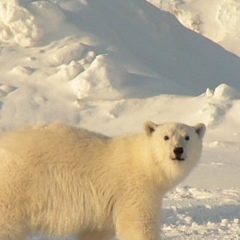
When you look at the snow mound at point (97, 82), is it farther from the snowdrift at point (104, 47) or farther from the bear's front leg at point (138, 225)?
the bear's front leg at point (138, 225)

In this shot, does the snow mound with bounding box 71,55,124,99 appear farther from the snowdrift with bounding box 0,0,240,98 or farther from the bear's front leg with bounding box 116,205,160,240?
the bear's front leg with bounding box 116,205,160,240

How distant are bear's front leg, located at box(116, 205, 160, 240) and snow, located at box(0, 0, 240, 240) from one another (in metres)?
4.20

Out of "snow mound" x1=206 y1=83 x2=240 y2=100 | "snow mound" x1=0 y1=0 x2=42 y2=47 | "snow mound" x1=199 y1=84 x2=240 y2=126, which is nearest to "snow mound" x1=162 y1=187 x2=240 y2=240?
"snow mound" x1=199 y1=84 x2=240 y2=126

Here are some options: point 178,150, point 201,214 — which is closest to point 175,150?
point 178,150

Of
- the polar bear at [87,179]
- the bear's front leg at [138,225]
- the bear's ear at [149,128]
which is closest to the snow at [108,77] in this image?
the bear's ear at [149,128]

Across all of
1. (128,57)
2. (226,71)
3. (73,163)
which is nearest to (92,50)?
(128,57)

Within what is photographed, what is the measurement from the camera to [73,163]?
599 centimetres

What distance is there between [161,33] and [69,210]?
56.7 ft

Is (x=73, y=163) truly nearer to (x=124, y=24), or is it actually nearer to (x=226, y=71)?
(x=124, y=24)

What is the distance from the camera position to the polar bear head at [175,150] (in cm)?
595

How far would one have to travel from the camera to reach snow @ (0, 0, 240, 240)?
15195 millimetres

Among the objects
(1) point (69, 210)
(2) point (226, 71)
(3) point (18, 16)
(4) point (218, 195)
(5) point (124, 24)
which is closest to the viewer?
(1) point (69, 210)

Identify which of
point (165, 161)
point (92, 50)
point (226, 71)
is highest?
point (165, 161)

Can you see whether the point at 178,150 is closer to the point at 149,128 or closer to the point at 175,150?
the point at 175,150
